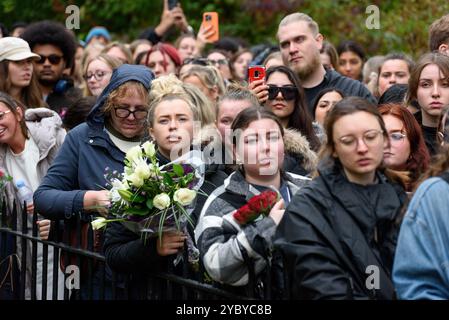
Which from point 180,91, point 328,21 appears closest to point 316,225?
point 180,91

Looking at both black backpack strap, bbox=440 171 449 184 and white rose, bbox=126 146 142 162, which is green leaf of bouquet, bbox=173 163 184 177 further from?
black backpack strap, bbox=440 171 449 184

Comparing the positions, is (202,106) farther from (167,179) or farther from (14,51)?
(14,51)

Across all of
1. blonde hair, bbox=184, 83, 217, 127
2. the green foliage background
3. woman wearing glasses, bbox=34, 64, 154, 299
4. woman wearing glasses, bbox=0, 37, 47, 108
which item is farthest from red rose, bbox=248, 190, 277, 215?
the green foliage background

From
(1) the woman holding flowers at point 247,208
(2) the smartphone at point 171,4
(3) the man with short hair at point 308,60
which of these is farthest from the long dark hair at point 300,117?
(2) the smartphone at point 171,4

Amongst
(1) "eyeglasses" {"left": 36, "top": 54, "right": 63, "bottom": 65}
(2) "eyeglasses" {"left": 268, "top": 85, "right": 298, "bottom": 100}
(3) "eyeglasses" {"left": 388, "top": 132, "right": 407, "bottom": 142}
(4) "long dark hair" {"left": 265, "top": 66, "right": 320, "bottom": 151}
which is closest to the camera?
(3) "eyeglasses" {"left": 388, "top": 132, "right": 407, "bottom": 142}

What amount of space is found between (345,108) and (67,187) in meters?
2.33

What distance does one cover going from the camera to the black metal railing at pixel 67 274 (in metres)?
5.38

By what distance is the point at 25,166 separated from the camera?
287 inches

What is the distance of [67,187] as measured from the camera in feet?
21.0

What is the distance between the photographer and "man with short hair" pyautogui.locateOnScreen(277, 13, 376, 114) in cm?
793

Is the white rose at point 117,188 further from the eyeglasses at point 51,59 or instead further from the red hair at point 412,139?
the eyeglasses at point 51,59

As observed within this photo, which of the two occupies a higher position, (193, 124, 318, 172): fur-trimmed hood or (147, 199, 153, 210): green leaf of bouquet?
(193, 124, 318, 172): fur-trimmed hood

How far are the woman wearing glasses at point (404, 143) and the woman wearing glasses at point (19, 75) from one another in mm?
3746

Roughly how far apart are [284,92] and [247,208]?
2.43 meters
